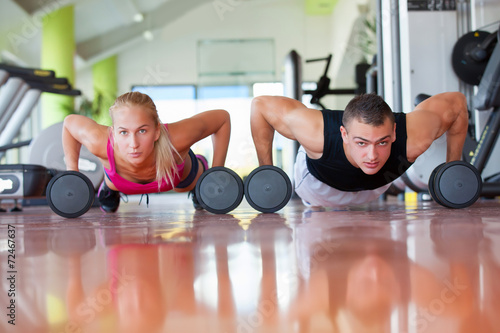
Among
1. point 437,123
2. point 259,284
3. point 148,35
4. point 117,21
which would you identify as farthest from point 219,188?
point 148,35

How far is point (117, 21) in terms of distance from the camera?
9633 mm

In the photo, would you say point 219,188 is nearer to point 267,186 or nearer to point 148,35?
point 267,186

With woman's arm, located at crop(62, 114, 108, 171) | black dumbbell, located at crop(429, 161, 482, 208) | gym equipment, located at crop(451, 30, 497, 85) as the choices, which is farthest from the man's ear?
gym equipment, located at crop(451, 30, 497, 85)

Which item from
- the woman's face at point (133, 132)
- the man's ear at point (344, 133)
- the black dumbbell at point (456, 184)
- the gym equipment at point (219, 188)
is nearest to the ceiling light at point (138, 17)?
the woman's face at point (133, 132)

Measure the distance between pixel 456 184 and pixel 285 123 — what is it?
2.47ft

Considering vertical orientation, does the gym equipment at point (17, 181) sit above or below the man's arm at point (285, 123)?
below

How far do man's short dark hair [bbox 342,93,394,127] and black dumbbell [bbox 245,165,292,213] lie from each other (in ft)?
1.16

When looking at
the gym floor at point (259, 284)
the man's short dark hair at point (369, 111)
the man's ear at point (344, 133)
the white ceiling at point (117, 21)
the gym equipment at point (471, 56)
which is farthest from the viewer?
the white ceiling at point (117, 21)

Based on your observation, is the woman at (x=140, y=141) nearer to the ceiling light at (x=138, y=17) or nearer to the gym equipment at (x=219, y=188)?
the gym equipment at (x=219, y=188)

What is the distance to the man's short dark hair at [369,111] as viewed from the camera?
1779 mm

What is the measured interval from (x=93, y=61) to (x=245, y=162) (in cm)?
395

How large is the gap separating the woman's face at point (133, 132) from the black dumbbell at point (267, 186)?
49cm

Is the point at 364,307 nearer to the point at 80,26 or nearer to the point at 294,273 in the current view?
the point at 294,273

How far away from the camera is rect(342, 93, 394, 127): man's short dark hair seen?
5.84ft
